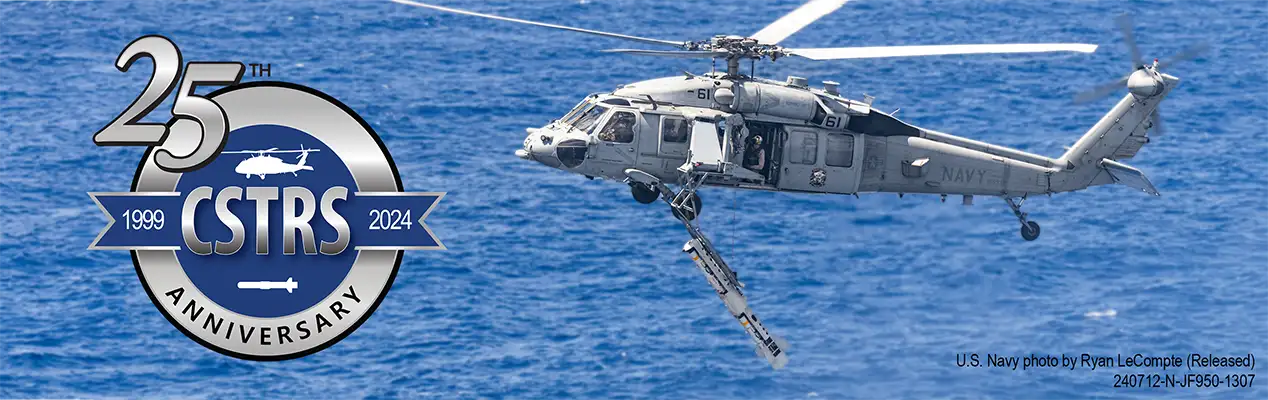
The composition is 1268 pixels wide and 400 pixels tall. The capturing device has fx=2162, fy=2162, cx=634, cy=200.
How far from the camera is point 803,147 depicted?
5659cm

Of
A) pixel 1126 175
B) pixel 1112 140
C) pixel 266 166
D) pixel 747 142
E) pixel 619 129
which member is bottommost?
pixel 266 166

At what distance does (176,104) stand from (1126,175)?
27.0m

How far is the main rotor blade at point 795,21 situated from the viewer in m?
55.8

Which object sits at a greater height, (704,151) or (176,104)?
(176,104)

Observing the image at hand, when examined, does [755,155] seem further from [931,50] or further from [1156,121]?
[1156,121]

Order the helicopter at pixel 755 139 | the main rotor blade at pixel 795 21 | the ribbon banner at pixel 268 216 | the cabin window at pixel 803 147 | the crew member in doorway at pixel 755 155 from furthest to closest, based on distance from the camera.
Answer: the ribbon banner at pixel 268 216
the cabin window at pixel 803 147
the crew member in doorway at pixel 755 155
the main rotor blade at pixel 795 21
the helicopter at pixel 755 139

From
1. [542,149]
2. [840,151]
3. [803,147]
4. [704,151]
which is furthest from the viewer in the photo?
[840,151]

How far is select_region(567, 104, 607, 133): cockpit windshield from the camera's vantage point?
55.4 m

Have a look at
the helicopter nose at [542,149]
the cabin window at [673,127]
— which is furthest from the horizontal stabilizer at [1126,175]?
the helicopter nose at [542,149]

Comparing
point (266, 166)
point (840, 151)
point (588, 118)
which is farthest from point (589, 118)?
point (266, 166)

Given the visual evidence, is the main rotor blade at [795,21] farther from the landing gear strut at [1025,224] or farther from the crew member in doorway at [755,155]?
the landing gear strut at [1025,224]

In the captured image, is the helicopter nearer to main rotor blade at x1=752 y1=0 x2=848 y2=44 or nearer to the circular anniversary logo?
main rotor blade at x1=752 y1=0 x2=848 y2=44

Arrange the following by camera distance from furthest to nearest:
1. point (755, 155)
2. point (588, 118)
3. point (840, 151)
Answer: point (840, 151) < point (755, 155) < point (588, 118)

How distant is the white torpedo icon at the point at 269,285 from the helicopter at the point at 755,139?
2838cm
